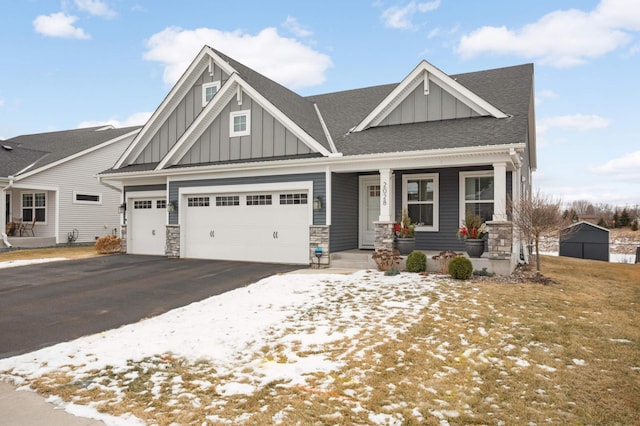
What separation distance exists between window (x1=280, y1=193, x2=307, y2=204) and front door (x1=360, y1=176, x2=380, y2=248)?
2.34 m

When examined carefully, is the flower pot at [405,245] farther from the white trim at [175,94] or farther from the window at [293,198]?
the white trim at [175,94]

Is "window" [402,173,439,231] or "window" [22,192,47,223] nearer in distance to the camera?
"window" [402,173,439,231]

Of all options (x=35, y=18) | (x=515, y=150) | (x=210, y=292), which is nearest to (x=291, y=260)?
(x=210, y=292)

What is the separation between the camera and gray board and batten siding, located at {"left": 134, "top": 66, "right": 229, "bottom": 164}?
1611cm

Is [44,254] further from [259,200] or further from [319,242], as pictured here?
[319,242]

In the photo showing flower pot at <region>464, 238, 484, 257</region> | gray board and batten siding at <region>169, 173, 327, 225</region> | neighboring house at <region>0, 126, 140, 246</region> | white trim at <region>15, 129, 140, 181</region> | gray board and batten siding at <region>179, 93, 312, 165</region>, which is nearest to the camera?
flower pot at <region>464, 238, 484, 257</region>

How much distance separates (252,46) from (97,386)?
21833 millimetres

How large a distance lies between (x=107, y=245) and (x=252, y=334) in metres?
13.0

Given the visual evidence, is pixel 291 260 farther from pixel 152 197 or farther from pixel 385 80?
pixel 385 80

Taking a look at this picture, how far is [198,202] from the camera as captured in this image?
48.3ft

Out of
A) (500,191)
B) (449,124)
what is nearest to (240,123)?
(449,124)

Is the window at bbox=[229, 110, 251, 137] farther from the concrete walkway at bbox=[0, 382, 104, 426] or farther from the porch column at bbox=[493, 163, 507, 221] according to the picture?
the concrete walkway at bbox=[0, 382, 104, 426]

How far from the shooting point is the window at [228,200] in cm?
1391

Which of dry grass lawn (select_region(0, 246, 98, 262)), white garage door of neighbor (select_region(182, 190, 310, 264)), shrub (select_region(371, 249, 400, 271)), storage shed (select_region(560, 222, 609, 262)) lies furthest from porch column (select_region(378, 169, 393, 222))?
storage shed (select_region(560, 222, 609, 262))
